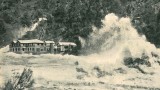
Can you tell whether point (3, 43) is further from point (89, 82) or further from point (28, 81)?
point (89, 82)

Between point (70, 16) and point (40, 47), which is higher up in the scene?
point (70, 16)

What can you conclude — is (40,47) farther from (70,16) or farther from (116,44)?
(116,44)

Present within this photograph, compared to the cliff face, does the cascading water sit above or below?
below

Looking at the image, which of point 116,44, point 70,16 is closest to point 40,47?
point 70,16

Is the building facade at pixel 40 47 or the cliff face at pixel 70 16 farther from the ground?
the cliff face at pixel 70 16

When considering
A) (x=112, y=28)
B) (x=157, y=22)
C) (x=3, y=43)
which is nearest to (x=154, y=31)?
(x=157, y=22)
